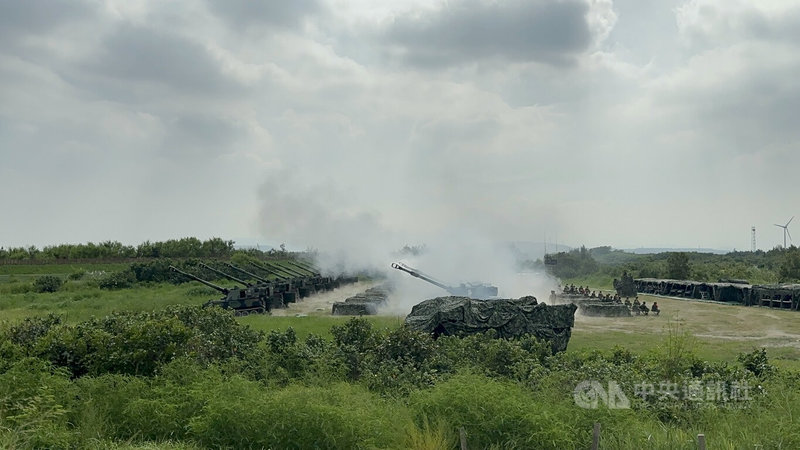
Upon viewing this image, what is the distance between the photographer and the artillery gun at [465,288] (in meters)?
28.3

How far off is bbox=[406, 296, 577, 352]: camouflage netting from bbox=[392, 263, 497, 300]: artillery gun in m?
9.39

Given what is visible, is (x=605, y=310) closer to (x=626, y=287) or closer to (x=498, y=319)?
(x=498, y=319)

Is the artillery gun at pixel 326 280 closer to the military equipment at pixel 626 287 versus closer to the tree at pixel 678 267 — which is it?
the military equipment at pixel 626 287

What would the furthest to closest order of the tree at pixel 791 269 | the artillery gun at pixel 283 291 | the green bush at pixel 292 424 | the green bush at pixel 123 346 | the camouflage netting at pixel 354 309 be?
the tree at pixel 791 269
the artillery gun at pixel 283 291
the camouflage netting at pixel 354 309
the green bush at pixel 123 346
the green bush at pixel 292 424

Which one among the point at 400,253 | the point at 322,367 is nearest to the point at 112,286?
the point at 400,253

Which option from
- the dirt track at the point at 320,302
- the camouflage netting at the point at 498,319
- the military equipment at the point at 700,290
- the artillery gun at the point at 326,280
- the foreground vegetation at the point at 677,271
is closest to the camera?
the camouflage netting at the point at 498,319

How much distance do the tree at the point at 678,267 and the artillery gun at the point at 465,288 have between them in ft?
76.6

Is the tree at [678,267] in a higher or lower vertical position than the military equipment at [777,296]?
higher

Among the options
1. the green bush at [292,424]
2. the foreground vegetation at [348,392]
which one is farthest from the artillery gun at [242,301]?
the green bush at [292,424]

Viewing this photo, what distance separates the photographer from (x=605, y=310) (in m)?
26.7

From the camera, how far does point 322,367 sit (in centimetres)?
1019

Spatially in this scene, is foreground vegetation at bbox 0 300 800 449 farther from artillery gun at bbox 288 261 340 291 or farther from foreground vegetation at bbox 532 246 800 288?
foreground vegetation at bbox 532 246 800 288

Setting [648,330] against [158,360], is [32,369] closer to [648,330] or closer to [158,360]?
[158,360]

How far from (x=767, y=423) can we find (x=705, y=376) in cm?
239
